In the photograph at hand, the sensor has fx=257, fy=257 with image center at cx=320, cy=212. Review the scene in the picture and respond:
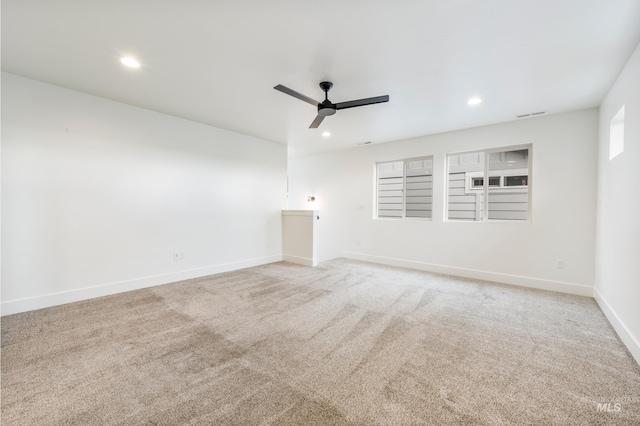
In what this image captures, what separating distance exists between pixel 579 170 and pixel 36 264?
23.0ft

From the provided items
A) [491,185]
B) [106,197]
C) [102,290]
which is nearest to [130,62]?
[106,197]

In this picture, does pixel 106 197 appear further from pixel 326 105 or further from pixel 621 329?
pixel 621 329

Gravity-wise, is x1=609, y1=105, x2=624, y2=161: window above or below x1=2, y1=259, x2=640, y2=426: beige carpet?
above

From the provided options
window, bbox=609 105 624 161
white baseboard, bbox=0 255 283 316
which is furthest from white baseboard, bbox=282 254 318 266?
window, bbox=609 105 624 161

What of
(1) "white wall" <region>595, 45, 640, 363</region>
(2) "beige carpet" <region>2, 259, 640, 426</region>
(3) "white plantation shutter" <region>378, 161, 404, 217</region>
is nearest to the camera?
(2) "beige carpet" <region>2, 259, 640, 426</region>

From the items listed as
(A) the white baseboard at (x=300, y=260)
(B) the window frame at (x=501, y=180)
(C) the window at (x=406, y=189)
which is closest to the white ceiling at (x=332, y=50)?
(B) the window frame at (x=501, y=180)

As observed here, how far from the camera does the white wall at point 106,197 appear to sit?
2.87m

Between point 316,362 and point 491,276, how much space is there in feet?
11.9

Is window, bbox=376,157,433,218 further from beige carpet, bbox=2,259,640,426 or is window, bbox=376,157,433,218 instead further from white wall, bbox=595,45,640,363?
white wall, bbox=595,45,640,363

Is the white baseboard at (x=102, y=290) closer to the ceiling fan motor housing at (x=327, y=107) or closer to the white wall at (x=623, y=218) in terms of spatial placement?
the ceiling fan motor housing at (x=327, y=107)

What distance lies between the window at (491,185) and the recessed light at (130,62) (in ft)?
15.7

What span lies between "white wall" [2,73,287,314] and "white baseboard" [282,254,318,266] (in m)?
0.91

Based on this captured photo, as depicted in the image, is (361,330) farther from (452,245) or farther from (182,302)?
(452,245)

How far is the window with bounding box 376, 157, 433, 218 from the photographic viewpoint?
566cm
